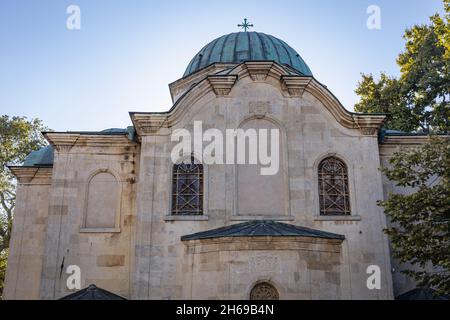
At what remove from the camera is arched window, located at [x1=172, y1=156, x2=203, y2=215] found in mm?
14328

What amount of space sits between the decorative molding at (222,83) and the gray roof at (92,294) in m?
6.57

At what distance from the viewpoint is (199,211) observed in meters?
14.3

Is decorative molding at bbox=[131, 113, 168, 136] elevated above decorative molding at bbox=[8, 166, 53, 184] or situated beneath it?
elevated above

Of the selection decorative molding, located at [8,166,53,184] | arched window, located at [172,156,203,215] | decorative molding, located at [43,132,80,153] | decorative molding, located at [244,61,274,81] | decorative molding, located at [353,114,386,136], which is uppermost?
decorative molding, located at [244,61,274,81]

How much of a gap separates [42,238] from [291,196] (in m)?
8.24

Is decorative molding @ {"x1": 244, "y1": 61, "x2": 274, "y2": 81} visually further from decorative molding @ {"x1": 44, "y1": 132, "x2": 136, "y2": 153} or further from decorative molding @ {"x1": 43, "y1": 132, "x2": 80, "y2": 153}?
decorative molding @ {"x1": 43, "y1": 132, "x2": 80, "y2": 153}

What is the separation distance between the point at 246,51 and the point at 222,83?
618cm

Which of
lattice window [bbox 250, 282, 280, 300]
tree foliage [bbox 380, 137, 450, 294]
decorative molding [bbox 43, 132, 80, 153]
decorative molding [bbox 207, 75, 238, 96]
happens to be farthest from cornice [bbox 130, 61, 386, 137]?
lattice window [bbox 250, 282, 280, 300]

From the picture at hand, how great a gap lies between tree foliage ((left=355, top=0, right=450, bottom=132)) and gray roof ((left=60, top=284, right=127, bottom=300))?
49.1ft

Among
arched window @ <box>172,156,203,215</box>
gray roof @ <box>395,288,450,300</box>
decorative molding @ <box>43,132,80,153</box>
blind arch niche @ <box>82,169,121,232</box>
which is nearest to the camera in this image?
gray roof @ <box>395,288,450,300</box>

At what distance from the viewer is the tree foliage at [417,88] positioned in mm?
21953

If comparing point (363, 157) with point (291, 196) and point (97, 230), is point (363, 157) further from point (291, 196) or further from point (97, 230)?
point (97, 230)

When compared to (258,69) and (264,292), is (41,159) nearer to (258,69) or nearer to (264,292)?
(258,69)

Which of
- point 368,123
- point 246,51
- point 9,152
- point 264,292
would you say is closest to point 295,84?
point 368,123
